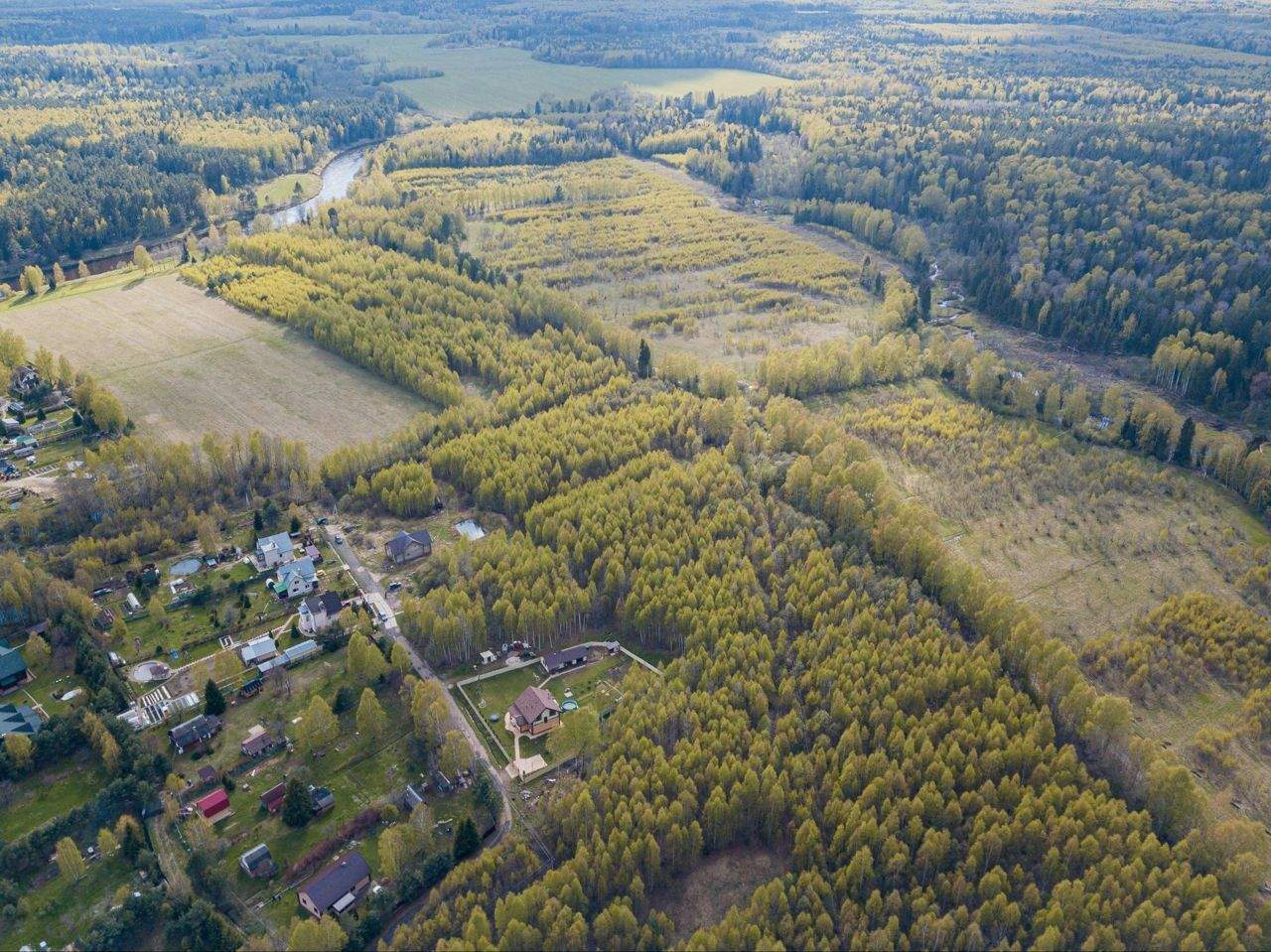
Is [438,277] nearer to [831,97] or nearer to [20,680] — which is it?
[20,680]

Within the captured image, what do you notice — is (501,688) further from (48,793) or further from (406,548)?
(48,793)

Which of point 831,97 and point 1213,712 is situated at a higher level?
point 831,97

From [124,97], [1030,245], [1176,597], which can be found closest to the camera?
[1176,597]

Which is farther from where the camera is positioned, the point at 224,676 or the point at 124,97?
the point at 124,97

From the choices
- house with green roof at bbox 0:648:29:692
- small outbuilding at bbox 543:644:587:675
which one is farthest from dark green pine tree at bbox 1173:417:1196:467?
house with green roof at bbox 0:648:29:692

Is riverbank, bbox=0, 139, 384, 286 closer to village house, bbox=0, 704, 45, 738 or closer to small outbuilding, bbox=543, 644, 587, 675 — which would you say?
village house, bbox=0, 704, 45, 738

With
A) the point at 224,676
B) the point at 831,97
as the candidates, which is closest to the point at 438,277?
the point at 224,676

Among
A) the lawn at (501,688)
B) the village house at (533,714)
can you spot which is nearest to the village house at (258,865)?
the lawn at (501,688)
